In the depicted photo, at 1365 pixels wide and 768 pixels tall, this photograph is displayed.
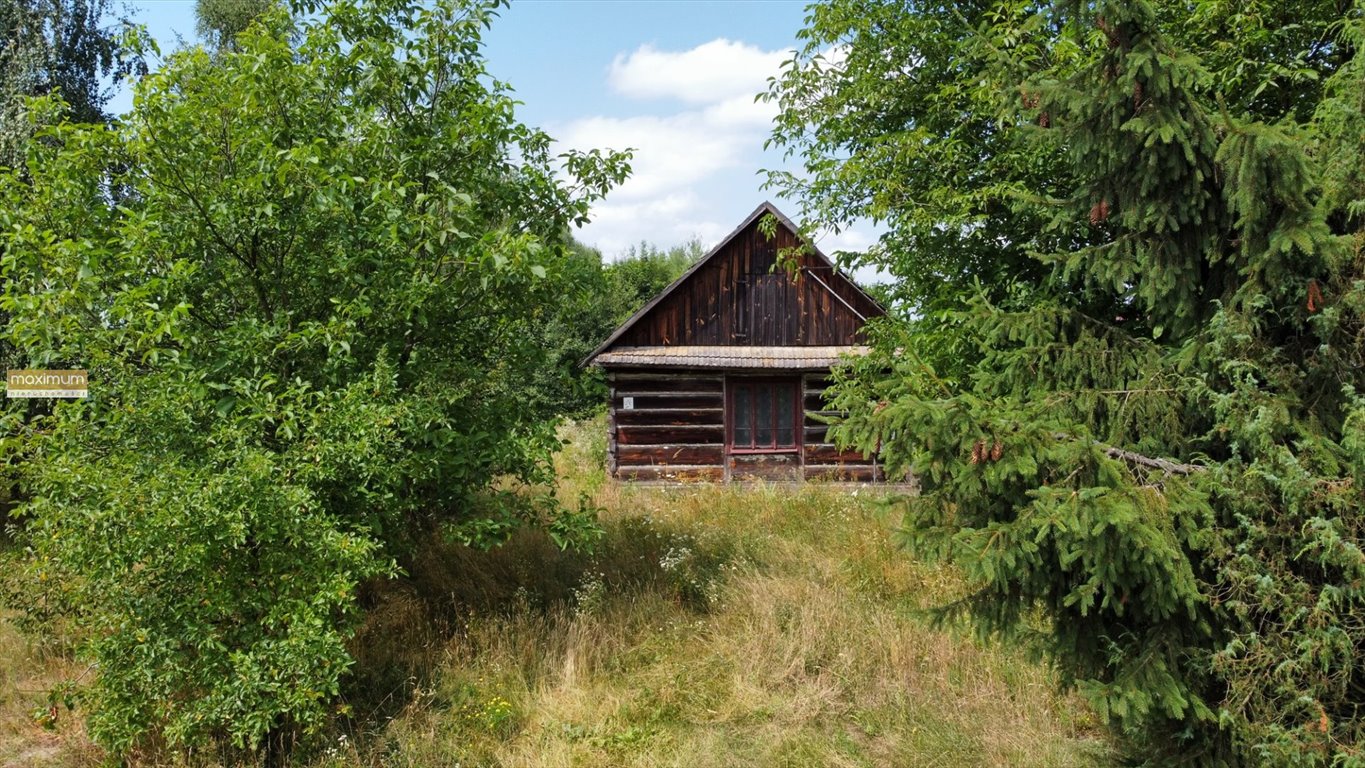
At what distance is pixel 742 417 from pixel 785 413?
0.84 meters

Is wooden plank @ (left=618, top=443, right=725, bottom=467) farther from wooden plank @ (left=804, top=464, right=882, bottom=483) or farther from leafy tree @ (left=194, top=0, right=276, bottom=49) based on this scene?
leafy tree @ (left=194, top=0, right=276, bottom=49)

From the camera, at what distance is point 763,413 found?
1534 cm

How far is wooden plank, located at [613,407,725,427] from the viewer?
15180 millimetres

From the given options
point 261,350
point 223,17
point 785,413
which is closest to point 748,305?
point 785,413

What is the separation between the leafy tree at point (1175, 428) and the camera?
3.06 m

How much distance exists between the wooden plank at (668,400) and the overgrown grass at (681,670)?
7.70 m

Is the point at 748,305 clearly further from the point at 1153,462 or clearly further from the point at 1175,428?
the point at 1153,462

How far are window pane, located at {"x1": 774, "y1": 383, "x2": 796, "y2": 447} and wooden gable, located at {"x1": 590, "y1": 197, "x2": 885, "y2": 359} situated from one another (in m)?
0.94

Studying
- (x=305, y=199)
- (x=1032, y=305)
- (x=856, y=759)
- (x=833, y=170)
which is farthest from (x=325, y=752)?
(x=833, y=170)

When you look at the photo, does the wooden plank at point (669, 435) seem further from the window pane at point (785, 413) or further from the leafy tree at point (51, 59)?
the leafy tree at point (51, 59)

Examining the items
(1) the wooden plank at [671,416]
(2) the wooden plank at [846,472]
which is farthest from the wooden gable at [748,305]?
(2) the wooden plank at [846,472]

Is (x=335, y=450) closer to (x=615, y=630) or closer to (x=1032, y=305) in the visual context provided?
(x=615, y=630)

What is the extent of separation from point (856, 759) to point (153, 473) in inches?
162

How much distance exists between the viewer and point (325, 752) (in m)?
4.63
